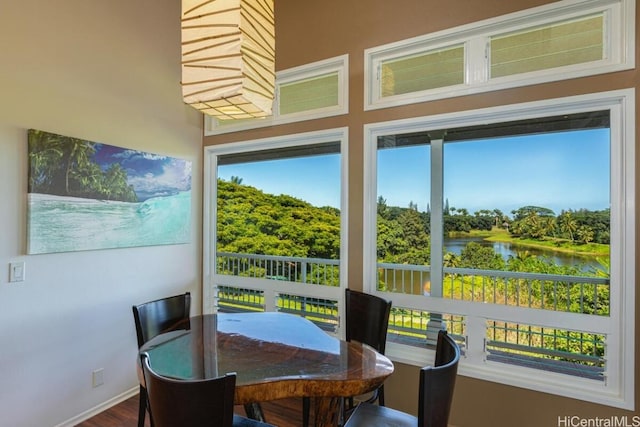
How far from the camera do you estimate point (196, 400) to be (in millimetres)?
1186

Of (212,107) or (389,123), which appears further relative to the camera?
(389,123)

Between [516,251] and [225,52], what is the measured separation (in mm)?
2160

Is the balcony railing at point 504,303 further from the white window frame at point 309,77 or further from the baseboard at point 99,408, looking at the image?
the baseboard at point 99,408

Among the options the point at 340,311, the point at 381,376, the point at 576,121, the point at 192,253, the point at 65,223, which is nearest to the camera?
the point at 381,376

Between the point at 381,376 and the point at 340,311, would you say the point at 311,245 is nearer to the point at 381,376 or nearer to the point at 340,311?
the point at 340,311

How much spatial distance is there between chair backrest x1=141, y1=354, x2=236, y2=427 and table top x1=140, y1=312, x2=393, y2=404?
0.15 meters

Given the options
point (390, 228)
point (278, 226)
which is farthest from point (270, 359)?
point (278, 226)

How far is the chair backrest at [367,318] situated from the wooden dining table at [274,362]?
472mm

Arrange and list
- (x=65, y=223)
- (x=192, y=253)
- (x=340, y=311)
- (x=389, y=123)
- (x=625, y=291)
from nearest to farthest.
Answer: (x=625, y=291) < (x=65, y=223) < (x=389, y=123) < (x=340, y=311) < (x=192, y=253)

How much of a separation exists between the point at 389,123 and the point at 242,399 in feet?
6.74

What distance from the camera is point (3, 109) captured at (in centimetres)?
195

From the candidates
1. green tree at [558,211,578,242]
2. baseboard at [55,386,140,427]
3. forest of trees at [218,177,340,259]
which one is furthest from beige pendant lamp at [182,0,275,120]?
baseboard at [55,386,140,427]

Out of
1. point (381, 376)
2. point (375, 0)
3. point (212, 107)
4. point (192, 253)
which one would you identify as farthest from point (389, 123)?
point (192, 253)

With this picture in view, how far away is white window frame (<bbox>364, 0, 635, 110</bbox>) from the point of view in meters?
1.92
